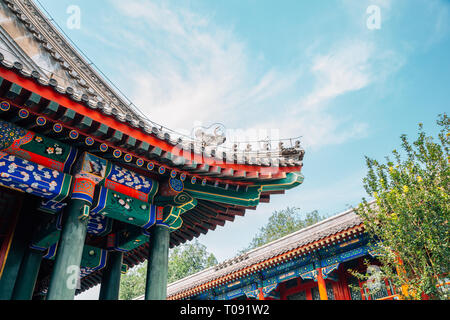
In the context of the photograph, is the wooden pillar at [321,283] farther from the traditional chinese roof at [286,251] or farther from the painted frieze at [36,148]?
the painted frieze at [36,148]

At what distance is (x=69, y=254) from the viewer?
4.48 meters

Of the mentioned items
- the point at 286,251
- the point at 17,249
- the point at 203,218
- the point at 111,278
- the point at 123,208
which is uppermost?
the point at 286,251

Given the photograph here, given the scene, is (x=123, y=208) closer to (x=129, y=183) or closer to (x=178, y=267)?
(x=129, y=183)

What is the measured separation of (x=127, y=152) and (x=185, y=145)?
884 millimetres

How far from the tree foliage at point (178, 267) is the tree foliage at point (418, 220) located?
92.6ft

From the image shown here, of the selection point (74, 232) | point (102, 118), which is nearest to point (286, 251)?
point (74, 232)

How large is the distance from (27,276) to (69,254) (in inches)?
76.3

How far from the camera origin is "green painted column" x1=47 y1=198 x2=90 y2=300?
4.27 meters

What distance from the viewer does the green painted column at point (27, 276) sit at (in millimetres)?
5582

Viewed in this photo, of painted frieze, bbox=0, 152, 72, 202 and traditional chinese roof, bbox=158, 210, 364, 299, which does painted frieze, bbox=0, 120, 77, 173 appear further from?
traditional chinese roof, bbox=158, 210, 364, 299

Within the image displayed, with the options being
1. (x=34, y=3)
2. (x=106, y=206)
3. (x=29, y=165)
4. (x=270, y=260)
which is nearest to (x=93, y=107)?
(x=29, y=165)

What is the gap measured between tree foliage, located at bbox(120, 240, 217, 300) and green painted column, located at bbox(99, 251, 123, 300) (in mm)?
27464
